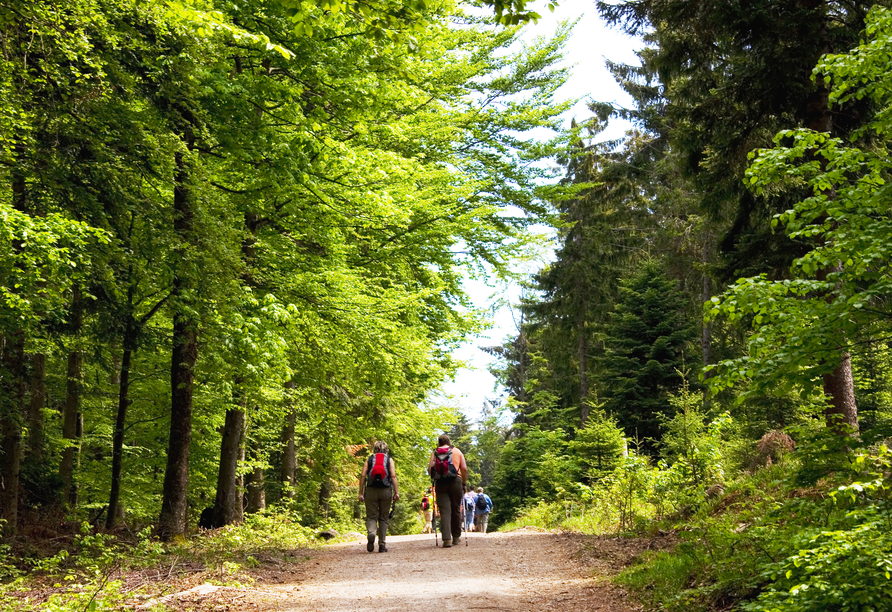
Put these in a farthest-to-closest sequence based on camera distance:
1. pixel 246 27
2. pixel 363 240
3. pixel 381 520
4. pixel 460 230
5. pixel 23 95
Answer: pixel 460 230
pixel 363 240
pixel 381 520
pixel 246 27
pixel 23 95

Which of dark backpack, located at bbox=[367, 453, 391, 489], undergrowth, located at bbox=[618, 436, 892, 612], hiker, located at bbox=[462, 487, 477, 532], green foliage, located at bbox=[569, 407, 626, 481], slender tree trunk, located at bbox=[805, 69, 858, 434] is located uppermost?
slender tree trunk, located at bbox=[805, 69, 858, 434]

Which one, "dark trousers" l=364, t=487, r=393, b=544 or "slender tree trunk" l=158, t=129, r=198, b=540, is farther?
"dark trousers" l=364, t=487, r=393, b=544

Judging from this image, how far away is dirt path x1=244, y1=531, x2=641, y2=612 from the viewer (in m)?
6.86

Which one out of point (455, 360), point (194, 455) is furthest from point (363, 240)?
point (194, 455)

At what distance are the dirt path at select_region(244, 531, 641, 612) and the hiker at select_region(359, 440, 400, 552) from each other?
1.39 feet

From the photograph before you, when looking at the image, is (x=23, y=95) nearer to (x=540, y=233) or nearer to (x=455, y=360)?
(x=455, y=360)

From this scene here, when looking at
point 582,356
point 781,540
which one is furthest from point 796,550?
point 582,356

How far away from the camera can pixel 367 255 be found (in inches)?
625

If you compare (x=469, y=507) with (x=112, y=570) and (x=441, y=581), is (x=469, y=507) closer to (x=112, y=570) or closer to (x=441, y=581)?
(x=441, y=581)

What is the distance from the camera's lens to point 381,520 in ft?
39.5

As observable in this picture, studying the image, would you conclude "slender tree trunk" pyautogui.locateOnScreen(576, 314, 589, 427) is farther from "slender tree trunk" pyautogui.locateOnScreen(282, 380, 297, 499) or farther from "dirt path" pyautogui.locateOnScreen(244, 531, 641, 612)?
"dirt path" pyautogui.locateOnScreen(244, 531, 641, 612)

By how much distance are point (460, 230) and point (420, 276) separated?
7.21 feet

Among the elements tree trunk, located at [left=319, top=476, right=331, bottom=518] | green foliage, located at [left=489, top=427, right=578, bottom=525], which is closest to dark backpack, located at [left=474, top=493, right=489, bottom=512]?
green foliage, located at [left=489, top=427, right=578, bottom=525]

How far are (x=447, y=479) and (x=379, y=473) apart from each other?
1.16m
